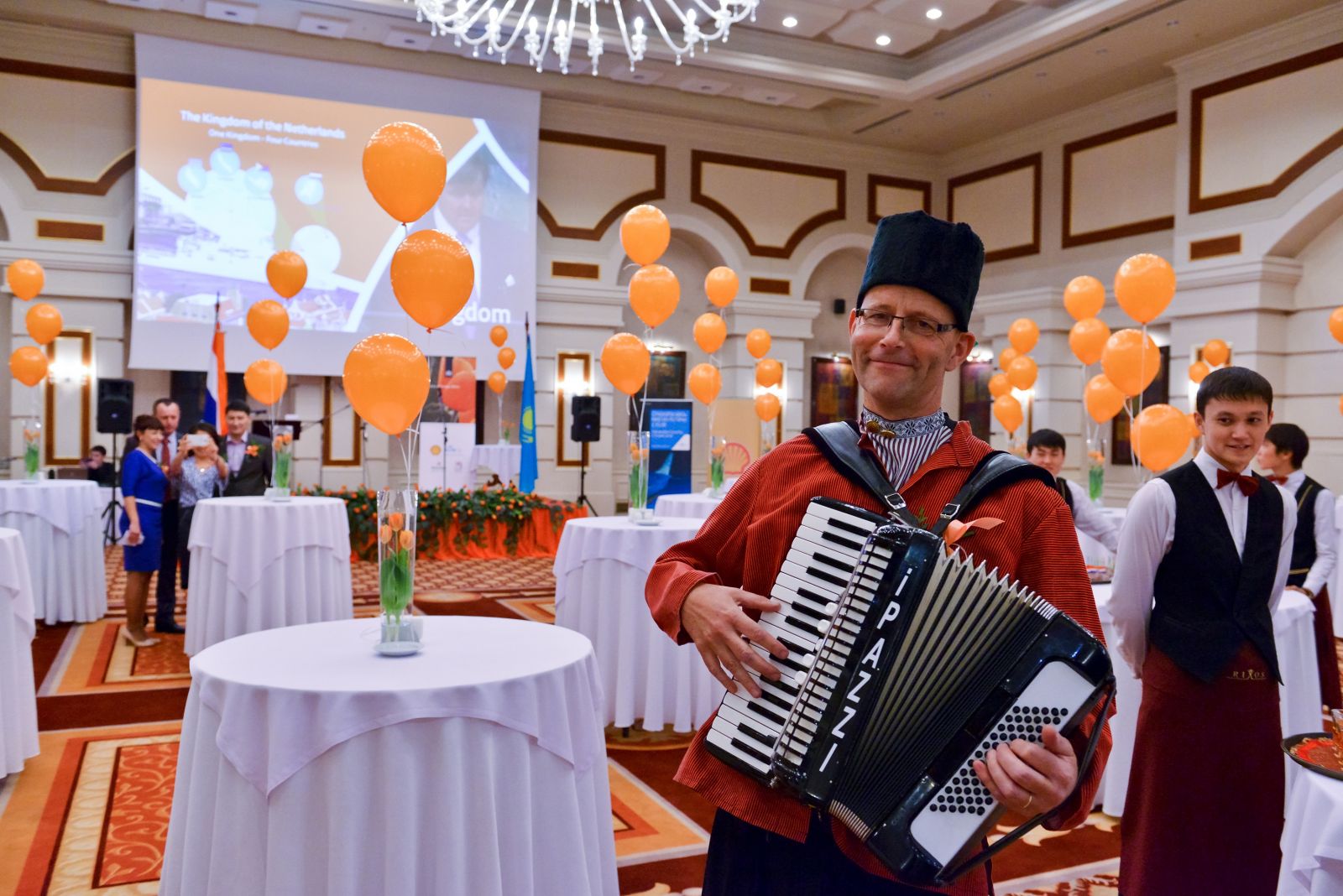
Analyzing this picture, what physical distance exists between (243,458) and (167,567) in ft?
2.94

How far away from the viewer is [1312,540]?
14.8ft

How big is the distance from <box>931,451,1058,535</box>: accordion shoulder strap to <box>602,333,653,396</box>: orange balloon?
400 cm

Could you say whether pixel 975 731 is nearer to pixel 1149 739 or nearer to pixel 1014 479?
pixel 1014 479

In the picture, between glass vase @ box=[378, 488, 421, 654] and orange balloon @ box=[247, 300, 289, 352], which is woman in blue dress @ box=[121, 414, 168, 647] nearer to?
orange balloon @ box=[247, 300, 289, 352]

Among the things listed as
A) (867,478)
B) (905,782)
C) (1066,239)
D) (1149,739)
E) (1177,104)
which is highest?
(1177,104)

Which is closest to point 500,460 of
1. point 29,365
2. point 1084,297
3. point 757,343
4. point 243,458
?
point 757,343

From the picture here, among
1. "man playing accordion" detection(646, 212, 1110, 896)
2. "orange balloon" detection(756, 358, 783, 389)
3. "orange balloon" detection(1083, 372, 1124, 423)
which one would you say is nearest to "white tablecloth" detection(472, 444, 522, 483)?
"orange balloon" detection(756, 358, 783, 389)

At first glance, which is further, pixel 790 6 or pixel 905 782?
pixel 790 6

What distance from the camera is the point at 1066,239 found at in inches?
525

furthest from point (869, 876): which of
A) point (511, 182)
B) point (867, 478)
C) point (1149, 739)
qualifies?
point (511, 182)

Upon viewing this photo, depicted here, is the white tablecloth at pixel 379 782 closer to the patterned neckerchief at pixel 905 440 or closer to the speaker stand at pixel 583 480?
the patterned neckerchief at pixel 905 440

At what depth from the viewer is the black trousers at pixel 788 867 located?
1444 mm

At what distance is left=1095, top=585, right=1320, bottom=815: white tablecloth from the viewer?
3.59 metres

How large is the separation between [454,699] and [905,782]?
3.52 feet
